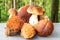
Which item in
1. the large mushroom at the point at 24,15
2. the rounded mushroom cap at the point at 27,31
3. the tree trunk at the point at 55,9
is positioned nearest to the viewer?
the rounded mushroom cap at the point at 27,31

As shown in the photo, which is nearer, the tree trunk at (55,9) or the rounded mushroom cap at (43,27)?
the rounded mushroom cap at (43,27)

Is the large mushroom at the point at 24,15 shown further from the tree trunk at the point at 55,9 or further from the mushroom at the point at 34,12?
the tree trunk at the point at 55,9

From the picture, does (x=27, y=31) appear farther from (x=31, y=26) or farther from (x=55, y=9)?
(x=55, y=9)

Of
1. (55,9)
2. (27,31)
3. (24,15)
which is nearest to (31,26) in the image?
(27,31)

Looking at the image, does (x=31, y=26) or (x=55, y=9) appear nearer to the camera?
(x=31, y=26)

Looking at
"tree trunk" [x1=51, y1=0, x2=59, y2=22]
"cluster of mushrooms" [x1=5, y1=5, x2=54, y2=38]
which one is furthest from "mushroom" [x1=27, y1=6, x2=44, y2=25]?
"tree trunk" [x1=51, y1=0, x2=59, y2=22]

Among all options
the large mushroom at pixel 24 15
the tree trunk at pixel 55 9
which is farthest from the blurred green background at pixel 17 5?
the large mushroom at pixel 24 15

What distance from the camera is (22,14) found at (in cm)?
84

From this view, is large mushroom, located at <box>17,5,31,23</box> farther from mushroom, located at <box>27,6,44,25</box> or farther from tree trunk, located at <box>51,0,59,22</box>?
tree trunk, located at <box>51,0,59,22</box>

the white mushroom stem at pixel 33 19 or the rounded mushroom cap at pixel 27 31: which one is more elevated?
the white mushroom stem at pixel 33 19

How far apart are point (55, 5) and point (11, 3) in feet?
1.61

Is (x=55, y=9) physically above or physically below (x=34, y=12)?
below

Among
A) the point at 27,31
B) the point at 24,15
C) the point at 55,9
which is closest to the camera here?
the point at 27,31

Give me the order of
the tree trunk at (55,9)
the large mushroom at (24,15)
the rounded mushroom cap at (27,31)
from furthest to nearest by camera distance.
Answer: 1. the tree trunk at (55,9)
2. the large mushroom at (24,15)
3. the rounded mushroom cap at (27,31)
